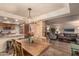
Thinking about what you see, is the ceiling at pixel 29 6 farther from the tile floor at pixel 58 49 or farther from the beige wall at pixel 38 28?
the tile floor at pixel 58 49

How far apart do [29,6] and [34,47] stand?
0.77 metres

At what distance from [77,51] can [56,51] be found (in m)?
0.39

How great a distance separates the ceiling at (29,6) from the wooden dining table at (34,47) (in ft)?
1.73

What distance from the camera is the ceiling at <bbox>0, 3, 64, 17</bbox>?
1.93 m

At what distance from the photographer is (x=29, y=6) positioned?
6.39 ft

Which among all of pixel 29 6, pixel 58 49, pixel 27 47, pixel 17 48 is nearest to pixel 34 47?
pixel 27 47

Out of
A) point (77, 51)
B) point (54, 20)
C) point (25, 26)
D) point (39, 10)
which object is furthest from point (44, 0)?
point (77, 51)

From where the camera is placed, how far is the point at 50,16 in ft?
6.46

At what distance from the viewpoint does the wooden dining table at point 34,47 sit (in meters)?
1.93

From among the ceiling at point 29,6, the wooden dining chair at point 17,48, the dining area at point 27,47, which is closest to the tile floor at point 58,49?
the dining area at point 27,47

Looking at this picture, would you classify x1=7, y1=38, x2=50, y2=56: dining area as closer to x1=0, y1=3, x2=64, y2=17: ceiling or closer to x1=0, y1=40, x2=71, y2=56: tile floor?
x1=0, y1=40, x2=71, y2=56: tile floor

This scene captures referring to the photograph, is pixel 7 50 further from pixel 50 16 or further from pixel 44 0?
pixel 44 0

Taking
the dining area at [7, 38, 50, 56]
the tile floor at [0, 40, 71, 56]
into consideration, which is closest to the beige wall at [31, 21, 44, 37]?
the dining area at [7, 38, 50, 56]

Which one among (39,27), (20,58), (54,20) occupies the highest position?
(54,20)
